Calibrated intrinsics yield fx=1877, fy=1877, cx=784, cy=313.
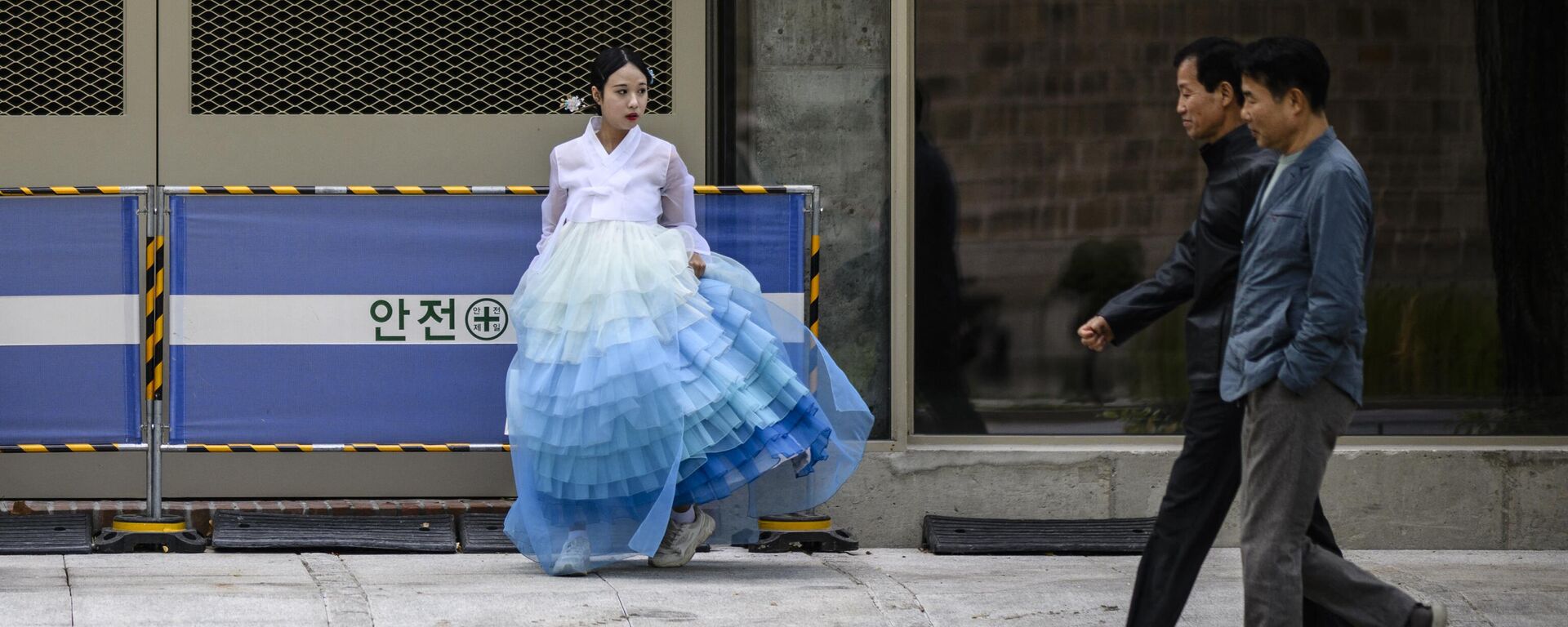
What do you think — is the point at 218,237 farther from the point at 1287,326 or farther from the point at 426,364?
the point at 1287,326

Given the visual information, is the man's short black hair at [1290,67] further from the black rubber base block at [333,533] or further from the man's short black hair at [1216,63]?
the black rubber base block at [333,533]

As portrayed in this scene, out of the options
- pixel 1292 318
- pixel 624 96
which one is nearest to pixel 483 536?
pixel 624 96

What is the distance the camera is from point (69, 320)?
284 inches

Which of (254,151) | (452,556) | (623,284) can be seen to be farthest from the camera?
(254,151)

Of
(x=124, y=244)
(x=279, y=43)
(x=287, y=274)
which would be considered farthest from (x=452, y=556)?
(x=279, y=43)

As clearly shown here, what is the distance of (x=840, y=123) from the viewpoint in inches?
308

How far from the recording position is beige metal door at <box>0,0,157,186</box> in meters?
7.70

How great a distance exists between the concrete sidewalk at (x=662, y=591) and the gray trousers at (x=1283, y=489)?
1308 millimetres

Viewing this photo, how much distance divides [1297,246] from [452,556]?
3.75 m

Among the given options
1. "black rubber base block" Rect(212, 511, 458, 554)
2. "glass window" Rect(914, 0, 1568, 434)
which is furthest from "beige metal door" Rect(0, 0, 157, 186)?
"glass window" Rect(914, 0, 1568, 434)

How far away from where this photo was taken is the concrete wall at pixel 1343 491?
772cm

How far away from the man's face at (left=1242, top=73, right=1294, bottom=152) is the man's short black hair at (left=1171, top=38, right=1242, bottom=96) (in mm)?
259

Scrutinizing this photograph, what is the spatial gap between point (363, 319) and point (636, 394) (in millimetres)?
1589

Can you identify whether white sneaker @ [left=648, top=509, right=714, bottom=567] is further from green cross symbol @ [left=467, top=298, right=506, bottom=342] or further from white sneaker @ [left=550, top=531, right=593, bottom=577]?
green cross symbol @ [left=467, top=298, right=506, bottom=342]
